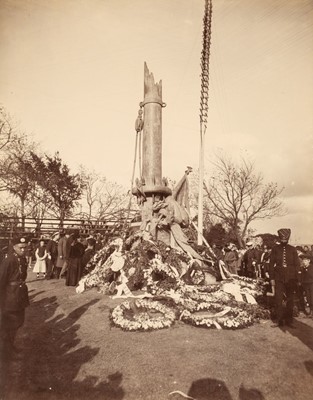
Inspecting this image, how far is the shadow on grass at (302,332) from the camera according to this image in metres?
6.28

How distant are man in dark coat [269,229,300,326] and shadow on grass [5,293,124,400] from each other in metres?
4.25

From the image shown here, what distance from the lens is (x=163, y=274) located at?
10.7 metres

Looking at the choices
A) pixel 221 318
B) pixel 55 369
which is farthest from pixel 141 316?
pixel 55 369

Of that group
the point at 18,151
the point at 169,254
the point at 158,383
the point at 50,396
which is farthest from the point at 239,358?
the point at 18,151

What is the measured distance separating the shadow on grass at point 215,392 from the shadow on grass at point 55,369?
102 cm

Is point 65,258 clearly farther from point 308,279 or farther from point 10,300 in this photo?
point 308,279

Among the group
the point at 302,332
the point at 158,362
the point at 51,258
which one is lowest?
the point at 158,362

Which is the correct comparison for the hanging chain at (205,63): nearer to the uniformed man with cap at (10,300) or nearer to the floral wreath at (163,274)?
the floral wreath at (163,274)

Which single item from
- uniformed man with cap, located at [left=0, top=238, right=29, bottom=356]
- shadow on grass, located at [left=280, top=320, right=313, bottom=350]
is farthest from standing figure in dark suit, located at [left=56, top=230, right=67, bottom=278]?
shadow on grass, located at [left=280, top=320, right=313, bottom=350]

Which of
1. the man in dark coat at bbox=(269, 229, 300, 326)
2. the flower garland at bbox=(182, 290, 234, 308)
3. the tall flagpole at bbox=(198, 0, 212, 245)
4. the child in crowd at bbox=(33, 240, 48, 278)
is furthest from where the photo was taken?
the tall flagpole at bbox=(198, 0, 212, 245)

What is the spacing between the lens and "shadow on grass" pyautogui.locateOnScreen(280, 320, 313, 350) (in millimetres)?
6281

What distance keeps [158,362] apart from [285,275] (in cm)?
370

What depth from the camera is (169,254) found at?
11336 millimetres

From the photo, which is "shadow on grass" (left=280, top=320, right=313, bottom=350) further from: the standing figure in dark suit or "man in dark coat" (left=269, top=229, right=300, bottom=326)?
the standing figure in dark suit
